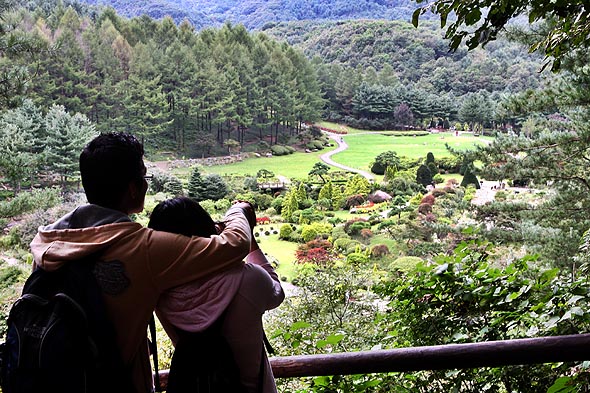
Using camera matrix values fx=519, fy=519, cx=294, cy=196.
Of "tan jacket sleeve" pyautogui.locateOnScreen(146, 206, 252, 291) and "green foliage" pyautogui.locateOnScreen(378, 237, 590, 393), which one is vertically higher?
"tan jacket sleeve" pyautogui.locateOnScreen(146, 206, 252, 291)

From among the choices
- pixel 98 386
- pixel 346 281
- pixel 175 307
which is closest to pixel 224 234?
pixel 175 307

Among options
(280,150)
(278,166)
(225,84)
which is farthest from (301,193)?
(225,84)

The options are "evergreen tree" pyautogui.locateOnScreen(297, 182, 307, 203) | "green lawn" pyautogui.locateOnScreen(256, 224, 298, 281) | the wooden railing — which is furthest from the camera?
"evergreen tree" pyautogui.locateOnScreen(297, 182, 307, 203)

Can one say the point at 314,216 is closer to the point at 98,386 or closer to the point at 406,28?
the point at 98,386

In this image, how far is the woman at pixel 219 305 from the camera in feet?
2.47

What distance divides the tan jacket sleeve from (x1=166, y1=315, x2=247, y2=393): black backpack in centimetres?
8

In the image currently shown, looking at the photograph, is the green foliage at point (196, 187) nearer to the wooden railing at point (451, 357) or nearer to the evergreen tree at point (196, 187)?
the evergreen tree at point (196, 187)

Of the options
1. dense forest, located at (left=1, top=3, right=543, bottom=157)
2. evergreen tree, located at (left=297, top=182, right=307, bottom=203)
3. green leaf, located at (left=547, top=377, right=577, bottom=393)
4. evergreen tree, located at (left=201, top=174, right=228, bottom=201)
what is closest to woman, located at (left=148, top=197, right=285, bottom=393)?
green leaf, located at (left=547, top=377, right=577, bottom=393)

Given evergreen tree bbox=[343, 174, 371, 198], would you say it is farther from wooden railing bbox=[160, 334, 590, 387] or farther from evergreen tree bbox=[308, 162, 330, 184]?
wooden railing bbox=[160, 334, 590, 387]

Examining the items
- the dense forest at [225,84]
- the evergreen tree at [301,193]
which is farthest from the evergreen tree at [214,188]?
the dense forest at [225,84]

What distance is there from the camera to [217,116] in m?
23.5

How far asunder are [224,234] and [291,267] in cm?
1157

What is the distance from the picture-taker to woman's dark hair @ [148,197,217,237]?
78 centimetres

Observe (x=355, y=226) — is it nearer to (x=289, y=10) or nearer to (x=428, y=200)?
(x=428, y=200)
